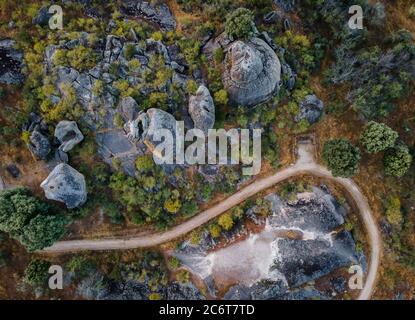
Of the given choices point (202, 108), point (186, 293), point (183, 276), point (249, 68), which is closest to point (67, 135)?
point (202, 108)

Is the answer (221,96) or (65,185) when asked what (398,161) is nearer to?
(221,96)

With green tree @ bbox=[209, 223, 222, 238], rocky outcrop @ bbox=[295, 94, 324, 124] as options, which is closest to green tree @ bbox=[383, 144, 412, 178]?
rocky outcrop @ bbox=[295, 94, 324, 124]

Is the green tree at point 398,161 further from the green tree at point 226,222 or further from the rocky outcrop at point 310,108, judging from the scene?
the green tree at point 226,222

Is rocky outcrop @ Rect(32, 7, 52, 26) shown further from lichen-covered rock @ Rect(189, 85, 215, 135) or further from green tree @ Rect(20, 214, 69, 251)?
green tree @ Rect(20, 214, 69, 251)

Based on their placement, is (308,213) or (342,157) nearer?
(342,157)
